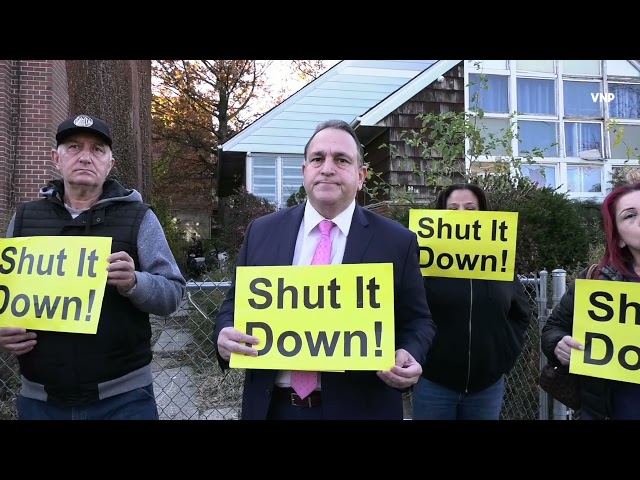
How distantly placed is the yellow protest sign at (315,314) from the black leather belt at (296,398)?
150mm

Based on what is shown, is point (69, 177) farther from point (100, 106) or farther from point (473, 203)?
point (100, 106)

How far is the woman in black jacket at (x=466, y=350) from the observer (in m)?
2.80

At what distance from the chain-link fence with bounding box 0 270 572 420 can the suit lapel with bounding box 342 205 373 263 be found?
1152mm

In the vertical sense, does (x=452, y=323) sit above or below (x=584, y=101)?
below

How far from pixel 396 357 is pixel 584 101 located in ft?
36.9

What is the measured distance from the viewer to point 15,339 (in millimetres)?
2133

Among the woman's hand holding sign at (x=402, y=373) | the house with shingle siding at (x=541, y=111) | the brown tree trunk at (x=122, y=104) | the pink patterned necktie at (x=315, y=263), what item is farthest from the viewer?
the house with shingle siding at (x=541, y=111)

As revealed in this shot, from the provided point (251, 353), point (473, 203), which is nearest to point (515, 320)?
point (473, 203)

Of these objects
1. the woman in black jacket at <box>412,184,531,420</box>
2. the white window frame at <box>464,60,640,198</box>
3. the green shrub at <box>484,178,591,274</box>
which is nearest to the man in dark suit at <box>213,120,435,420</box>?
the woman in black jacket at <box>412,184,531,420</box>

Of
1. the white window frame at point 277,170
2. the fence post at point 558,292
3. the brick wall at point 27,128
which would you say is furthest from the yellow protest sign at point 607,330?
the white window frame at point 277,170

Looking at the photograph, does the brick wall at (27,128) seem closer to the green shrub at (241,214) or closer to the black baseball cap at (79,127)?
the green shrub at (241,214)

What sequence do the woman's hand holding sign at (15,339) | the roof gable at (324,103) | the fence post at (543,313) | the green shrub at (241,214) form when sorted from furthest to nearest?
the roof gable at (324,103) < the green shrub at (241,214) < the fence post at (543,313) < the woman's hand holding sign at (15,339)

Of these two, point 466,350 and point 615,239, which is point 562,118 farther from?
point 615,239

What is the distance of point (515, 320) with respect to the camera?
298 cm
